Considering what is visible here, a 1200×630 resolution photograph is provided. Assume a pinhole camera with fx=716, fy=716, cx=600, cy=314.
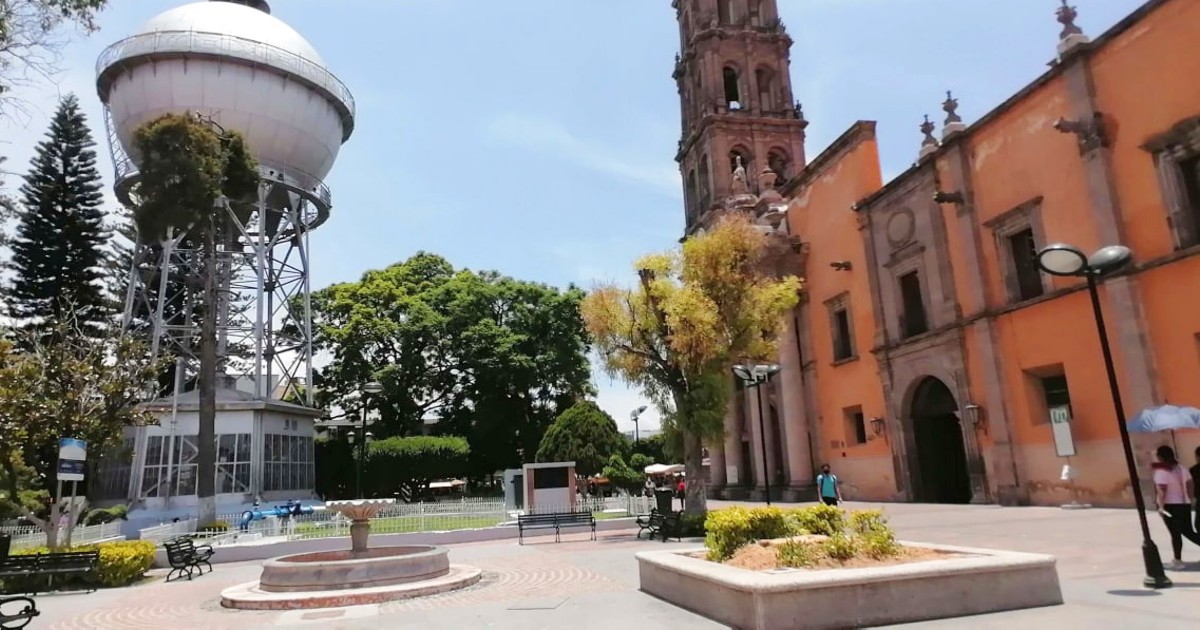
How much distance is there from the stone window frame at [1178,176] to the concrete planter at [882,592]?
12596 millimetres

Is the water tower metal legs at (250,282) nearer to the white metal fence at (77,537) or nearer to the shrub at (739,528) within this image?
the white metal fence at (77,537)

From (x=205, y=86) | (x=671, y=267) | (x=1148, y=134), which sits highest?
(x=205, y=86)

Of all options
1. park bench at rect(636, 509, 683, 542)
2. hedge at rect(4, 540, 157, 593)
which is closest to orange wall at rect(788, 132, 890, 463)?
park bench at rect(636, 509, 683, 542)

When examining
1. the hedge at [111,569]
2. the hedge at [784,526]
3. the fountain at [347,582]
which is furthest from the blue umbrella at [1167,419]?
the hedge at [111,569]

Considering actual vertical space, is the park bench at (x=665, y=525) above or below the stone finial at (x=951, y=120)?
below

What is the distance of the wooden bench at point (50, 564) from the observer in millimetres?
12672

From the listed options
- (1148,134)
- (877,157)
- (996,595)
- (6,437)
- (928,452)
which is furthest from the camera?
(877,157)

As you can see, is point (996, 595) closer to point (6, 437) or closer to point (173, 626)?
point (173, 626)

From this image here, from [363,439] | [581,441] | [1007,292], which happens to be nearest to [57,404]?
[581,441]

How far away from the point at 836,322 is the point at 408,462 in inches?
910

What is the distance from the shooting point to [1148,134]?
53.9ft

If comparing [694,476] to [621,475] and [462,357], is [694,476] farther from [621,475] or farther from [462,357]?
[462,357]

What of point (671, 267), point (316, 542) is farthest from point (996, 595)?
point (316, 542)

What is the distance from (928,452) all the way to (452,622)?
A: 20.2 m
